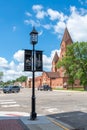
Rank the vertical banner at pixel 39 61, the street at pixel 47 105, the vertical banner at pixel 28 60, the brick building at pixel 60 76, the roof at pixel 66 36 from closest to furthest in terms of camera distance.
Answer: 1. the vertical banner at pixel 28 60
2. the vertical banner at pixel 39 61
3. the street at pixel 47 105
4. the brick building at pixel 60 76
5. the roof at pixel 66 36

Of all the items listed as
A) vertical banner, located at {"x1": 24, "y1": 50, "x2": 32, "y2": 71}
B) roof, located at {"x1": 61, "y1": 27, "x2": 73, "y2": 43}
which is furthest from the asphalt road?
roof, located at {"x1": 61, "y1": 27, "x2": 73, "y2": 43}

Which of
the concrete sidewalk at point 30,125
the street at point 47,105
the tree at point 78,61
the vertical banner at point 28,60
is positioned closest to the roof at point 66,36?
the tree at point 78,61

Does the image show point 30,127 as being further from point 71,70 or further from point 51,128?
point 71,70

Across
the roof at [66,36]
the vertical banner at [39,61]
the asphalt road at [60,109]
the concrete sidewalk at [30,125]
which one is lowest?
the concrete sidewalk at [30,125]

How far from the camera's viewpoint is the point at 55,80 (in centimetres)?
13262

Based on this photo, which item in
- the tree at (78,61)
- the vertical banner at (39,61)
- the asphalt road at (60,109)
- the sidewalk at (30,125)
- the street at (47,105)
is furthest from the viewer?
the tree at (78,61)

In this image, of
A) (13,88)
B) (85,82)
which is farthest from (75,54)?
(13,88)

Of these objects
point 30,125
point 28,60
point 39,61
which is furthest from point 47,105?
point 30,125

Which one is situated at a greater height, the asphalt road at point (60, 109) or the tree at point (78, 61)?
the tree at point (78, 61)

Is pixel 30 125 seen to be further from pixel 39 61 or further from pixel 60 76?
pixel 60 76

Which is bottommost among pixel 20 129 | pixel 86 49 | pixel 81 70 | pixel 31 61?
pixel 20 129

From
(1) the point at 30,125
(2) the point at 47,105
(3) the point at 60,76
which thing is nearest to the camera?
(1) the point at 30,125

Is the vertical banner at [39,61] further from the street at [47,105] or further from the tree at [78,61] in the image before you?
the tree at [78,61]

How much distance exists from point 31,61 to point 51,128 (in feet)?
15.1
